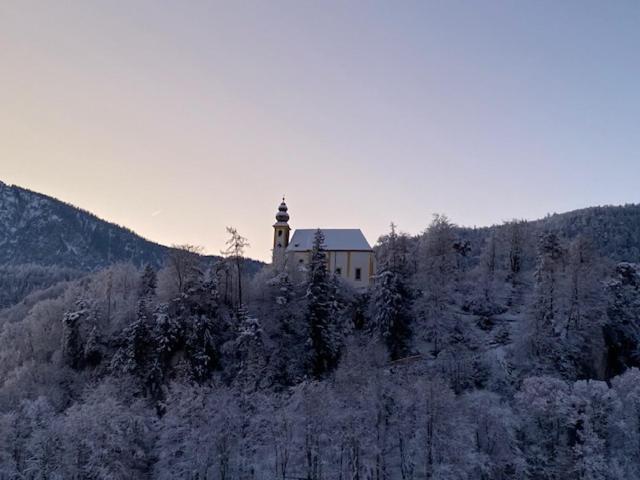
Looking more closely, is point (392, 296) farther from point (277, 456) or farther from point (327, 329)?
point (277, 456)

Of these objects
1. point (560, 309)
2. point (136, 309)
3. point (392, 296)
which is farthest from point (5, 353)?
point (560, 309)

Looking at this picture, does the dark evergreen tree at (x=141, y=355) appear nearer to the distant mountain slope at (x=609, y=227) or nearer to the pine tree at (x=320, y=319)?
the pine tree at (x=320, y=319)

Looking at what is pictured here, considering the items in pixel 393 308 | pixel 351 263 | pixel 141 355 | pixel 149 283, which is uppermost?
pixel 351 263

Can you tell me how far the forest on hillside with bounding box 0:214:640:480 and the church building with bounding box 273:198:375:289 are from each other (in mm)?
6321

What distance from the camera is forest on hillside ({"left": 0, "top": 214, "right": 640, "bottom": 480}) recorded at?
46.1 meters

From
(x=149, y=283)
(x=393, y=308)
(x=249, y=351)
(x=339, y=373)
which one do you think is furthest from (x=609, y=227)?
(x=149, y=283)

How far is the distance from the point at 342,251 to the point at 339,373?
33640 mm

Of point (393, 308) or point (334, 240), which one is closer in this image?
point (393, 308)

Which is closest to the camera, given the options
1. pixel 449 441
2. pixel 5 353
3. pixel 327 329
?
pixel 449 441

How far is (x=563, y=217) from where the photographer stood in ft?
594

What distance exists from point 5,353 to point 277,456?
49.6 meters

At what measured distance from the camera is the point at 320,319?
206 feet

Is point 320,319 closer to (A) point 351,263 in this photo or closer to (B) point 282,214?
(A) point 351,263

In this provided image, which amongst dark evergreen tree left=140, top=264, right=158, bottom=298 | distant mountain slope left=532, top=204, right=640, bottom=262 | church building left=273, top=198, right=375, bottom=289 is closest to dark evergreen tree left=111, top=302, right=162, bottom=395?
dark evergreen tree left=140, top=264, right=158, bottom=298
